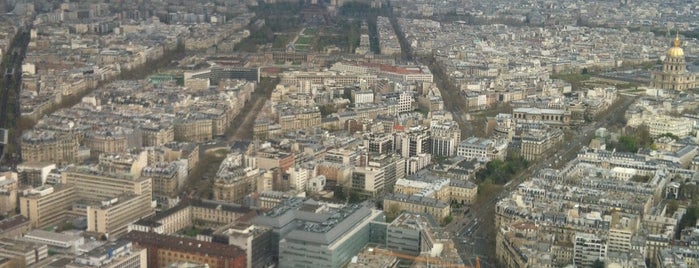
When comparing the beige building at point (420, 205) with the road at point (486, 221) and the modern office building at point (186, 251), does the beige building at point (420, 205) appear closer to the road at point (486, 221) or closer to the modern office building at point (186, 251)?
the road at point (486, 221)

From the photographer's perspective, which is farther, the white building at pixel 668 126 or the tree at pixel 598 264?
the white building at pixel 668 126

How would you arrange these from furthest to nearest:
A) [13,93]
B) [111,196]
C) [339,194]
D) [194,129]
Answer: [13,93], [194,129], [339,194], [111,196]

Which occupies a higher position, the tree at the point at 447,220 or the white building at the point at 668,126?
the white building at the point at 668,126

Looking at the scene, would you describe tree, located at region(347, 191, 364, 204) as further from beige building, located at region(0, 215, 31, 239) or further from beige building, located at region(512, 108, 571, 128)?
beige building, located at region(512, 108, 571, 128)

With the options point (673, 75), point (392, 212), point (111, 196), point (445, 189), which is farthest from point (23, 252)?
point (673, 75)

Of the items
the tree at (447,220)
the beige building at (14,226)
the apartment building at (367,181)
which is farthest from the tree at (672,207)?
the beige building at (14,226)

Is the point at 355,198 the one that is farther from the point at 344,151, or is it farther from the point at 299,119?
the point at 299,119

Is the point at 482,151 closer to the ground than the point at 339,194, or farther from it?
farther from it
